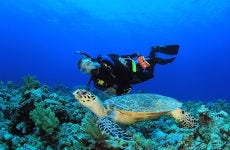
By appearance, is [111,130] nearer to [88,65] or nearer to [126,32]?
[88,65]

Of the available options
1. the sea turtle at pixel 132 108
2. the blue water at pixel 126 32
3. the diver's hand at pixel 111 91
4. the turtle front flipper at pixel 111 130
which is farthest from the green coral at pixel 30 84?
the blue water at pixel 126 32

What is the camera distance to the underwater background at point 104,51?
3.64 m

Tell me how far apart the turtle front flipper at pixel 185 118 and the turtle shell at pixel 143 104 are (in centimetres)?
13

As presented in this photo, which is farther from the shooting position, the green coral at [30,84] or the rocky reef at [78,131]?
the green coral at [30,84]

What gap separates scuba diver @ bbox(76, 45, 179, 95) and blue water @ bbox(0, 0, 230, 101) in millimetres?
17836

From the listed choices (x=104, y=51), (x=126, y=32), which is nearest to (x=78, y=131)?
(x=126, y=32)

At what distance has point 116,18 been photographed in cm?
6053

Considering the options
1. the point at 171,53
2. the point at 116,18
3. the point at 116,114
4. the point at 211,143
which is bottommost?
the point at 211,143

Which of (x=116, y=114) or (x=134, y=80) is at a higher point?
(x=134, y=80)

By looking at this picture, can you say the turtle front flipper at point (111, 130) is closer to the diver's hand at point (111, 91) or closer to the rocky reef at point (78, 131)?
the rocky reef at point (78, 131)

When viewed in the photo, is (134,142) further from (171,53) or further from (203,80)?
(203,80)

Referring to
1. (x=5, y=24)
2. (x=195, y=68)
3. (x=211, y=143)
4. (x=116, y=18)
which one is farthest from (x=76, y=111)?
(x=195, y=68)

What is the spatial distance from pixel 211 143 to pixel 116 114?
236 centimetres

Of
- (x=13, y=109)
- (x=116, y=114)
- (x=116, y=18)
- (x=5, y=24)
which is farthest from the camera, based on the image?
(x=5, y=24)
